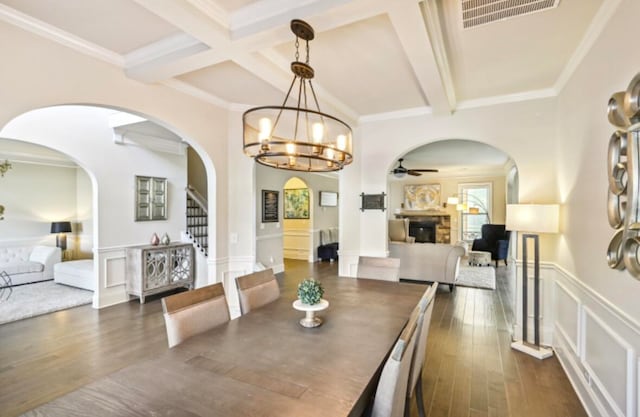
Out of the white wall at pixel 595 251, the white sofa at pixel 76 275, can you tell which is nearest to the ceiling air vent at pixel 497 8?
the white wall at pixel 595 251

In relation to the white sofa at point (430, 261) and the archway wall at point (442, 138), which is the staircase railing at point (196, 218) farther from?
the white sofa at point (430, 261)

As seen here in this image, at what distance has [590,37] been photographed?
2.24 m

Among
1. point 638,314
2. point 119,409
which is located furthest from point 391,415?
point 638,314

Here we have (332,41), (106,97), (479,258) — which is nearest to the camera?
(332,41)

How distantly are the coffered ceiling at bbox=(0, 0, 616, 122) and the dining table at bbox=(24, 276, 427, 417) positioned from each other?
6.24 feet

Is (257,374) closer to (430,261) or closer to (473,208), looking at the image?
(430,261)

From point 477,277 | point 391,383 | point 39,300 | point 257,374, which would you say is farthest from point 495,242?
point 39,300

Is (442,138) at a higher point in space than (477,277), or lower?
higher

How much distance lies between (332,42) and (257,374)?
7.49 ft

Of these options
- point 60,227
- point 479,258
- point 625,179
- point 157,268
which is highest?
point 625,179

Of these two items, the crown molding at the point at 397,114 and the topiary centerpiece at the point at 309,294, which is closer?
the topiary centerpiece at the point at 309,294

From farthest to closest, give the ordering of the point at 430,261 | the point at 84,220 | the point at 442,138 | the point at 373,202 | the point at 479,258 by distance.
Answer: the point at 479,258
the point at 84,220
the point at 430,261
the point at 373,202
the point at 442,138

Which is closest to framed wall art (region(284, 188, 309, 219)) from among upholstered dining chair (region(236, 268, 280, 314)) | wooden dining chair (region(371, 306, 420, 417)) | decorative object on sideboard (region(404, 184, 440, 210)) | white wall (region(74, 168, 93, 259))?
decorative object on sideboard (region(404, 184, 440, 210))

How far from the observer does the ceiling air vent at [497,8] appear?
1.89 metres
